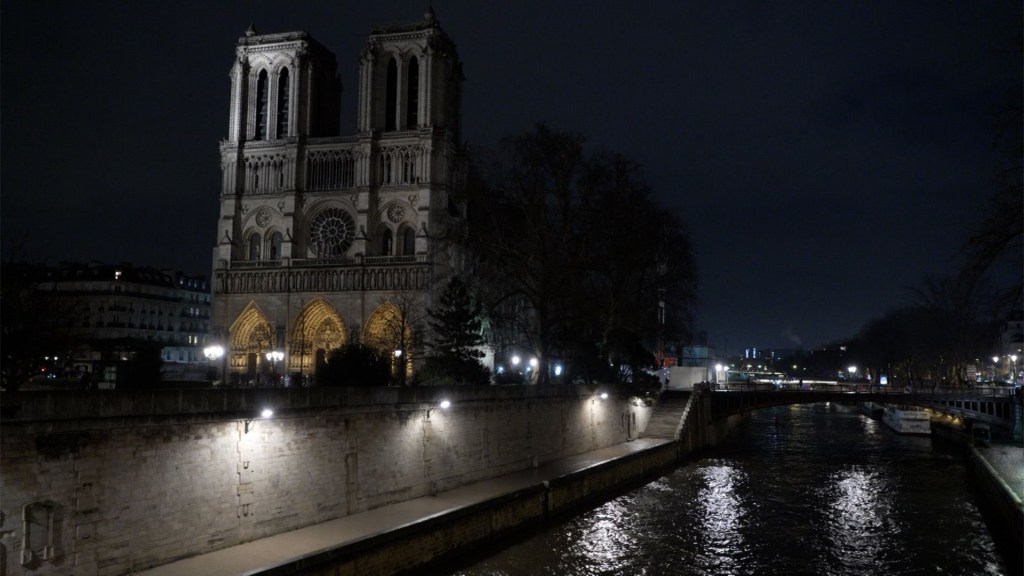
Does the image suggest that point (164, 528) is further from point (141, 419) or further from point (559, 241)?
point (559, 241)

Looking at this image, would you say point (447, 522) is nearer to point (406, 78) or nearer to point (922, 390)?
point (406, 78)

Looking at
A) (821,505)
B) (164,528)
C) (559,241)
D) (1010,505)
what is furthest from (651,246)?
(164,528)

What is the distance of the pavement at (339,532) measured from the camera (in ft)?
44.5

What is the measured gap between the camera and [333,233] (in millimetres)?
58750

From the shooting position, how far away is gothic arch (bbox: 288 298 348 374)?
5578cm

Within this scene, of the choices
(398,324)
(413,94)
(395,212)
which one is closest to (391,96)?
(413,94)

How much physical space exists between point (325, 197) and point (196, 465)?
150 ft

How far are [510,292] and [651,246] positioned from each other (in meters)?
7.21

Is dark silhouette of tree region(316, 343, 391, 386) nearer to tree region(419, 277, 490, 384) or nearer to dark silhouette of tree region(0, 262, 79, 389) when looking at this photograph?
tree region(419, 277, 490, 384)

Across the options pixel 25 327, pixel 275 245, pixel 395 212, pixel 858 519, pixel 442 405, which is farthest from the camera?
pixel 275 245

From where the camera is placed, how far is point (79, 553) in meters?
12.3

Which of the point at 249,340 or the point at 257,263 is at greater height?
the point at 257,263

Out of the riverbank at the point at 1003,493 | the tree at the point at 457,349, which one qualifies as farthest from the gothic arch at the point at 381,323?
the riverbank at the point at 1003,493

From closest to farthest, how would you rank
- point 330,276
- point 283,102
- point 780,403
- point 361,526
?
point 361,526 < point 780,403 < point 330,276 < point 283,102
